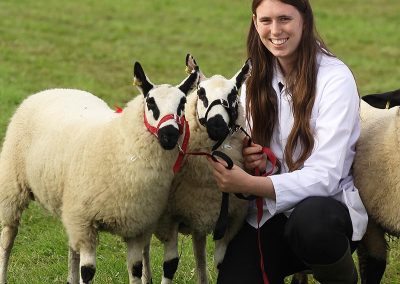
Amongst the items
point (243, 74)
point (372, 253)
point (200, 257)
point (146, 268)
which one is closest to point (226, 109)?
point (243, 74)

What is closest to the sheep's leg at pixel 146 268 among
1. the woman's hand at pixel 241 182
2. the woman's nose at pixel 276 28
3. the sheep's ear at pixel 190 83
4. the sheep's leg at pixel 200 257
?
the sheep's leg at pixel 200 257

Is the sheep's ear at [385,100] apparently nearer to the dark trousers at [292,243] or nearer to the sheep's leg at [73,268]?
the dark trousers at [292,243]

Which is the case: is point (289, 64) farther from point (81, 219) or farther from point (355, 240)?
point (81, 219)

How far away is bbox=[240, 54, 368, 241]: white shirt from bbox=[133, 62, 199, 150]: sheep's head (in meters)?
0.52

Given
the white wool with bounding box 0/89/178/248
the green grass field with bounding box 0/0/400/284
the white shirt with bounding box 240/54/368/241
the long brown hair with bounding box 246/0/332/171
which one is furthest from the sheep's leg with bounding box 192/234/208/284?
the green grass field with bounding box 0/0/400/284

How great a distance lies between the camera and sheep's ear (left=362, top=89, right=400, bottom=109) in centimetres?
438

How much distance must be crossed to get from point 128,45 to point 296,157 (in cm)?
1023

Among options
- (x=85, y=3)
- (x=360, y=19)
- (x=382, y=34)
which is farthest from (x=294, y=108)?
(x=85, y=3)

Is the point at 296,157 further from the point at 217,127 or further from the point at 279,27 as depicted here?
the point at 279,27

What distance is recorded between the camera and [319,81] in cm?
381

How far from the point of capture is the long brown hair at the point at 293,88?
3.79 metres

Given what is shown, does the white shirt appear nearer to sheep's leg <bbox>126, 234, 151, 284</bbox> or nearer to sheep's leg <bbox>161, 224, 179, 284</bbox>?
sheep's leg <bbox>161, 224, 179, 284</bbox>

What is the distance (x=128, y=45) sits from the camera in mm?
13773

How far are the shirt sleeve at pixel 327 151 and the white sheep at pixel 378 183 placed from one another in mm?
369
